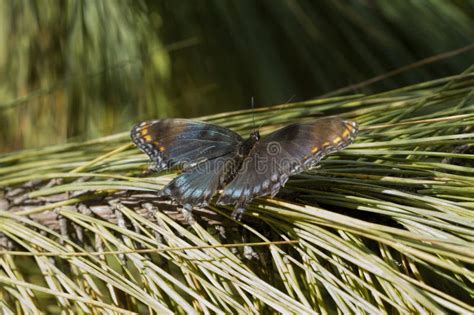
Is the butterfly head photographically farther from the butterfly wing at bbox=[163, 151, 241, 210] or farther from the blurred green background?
the blurred green background

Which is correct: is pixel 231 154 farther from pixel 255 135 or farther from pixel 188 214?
pixel 188 214

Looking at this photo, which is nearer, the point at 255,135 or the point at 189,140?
the point at 255,135

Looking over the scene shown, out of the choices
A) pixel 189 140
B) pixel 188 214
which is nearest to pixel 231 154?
pixel 189 140

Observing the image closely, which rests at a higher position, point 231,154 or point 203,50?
point 203,50

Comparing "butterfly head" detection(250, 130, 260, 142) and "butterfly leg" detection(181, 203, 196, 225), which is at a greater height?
"butterfly head" detection(250, 130, 260, 142)

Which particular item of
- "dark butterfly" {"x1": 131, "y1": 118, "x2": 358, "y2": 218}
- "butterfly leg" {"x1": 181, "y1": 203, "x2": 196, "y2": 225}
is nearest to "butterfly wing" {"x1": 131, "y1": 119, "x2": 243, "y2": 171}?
"dark butterfly" {"x1": 131, "y1": 118, "x2": 358, "y2": 218}

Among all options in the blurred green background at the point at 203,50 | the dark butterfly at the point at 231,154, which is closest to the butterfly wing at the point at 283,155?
the dark butterfly at the point at 231,154

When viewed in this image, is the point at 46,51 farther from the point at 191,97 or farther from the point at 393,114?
the point at 393,114
